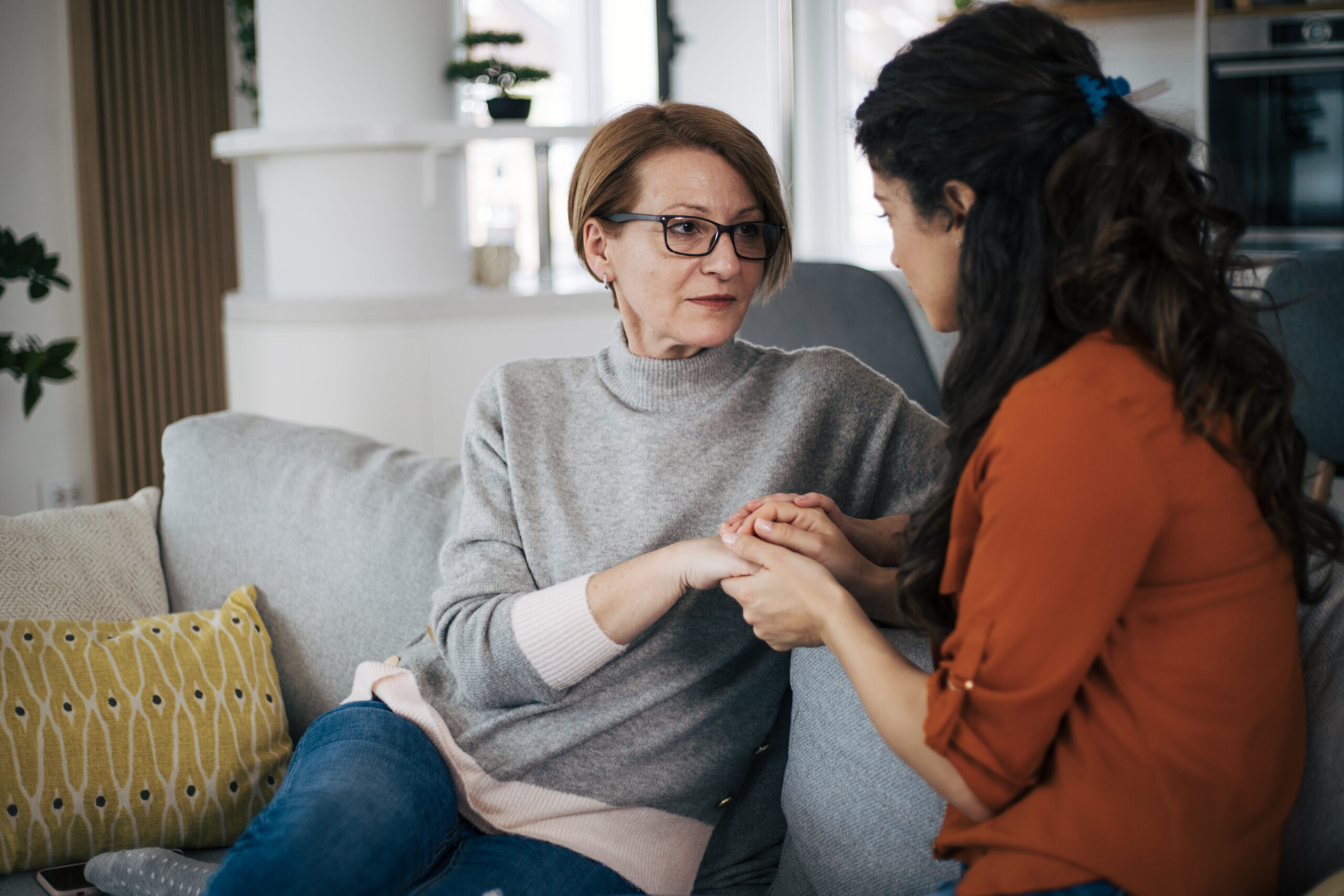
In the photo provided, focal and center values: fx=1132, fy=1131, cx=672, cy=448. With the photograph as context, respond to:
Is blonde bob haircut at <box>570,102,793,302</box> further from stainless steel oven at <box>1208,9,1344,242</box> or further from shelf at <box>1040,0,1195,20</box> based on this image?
shelf at <box>1040,0,1195,20</box>

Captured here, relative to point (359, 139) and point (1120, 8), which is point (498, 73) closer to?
point (359, 139)

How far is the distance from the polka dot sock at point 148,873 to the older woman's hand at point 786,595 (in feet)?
2.52

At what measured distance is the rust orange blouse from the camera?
2.72ft

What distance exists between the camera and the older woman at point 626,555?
1288 mm

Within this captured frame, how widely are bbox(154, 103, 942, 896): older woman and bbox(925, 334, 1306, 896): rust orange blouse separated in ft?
1.42

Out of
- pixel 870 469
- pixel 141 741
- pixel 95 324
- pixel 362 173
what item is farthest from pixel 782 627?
pixel 95 324

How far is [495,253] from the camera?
11.1ft

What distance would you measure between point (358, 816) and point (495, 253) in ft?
7.96

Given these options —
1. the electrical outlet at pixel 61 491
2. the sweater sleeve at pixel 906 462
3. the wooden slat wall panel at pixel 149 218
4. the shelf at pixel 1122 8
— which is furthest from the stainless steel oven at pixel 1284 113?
the electrical outlet at pixel 61 491

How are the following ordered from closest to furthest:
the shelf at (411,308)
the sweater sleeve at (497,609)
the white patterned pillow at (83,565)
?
the sweater sleeve at (497,609) < the white patterned pillow at (83,565) < the shelf at (411,308)

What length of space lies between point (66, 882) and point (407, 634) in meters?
0.53

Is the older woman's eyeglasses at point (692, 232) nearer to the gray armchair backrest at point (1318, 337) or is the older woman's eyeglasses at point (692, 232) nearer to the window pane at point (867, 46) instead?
the gray armchair backrest at point (1318, 337)

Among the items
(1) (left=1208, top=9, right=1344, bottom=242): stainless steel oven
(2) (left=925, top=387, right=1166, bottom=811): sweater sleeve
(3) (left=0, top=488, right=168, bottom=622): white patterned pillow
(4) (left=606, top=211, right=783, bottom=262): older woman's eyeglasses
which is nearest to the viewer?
(2) (left=925, top=387, right=1166, bottom=811): sweater sleeve

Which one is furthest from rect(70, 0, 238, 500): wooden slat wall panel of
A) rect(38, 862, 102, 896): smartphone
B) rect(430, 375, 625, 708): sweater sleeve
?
rect(430, 375, 625, 708): sweater sleeve
